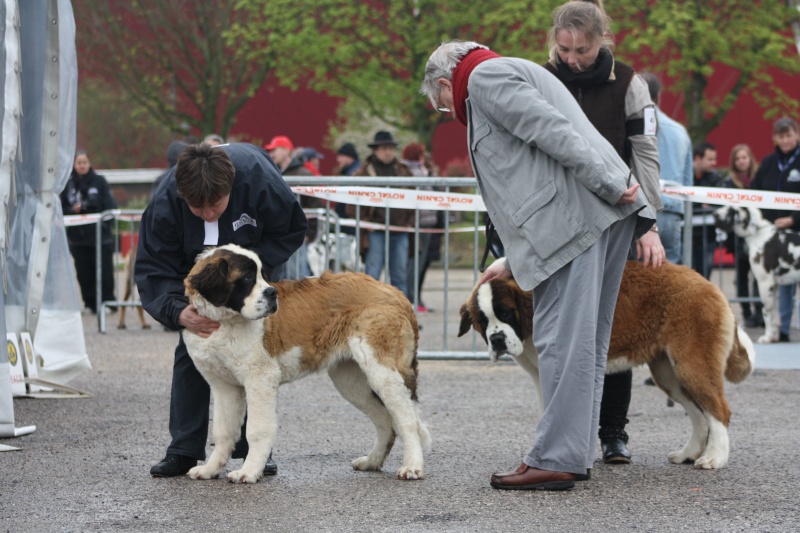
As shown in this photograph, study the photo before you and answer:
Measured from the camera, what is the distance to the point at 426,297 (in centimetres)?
1756

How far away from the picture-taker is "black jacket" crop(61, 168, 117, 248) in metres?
14.4

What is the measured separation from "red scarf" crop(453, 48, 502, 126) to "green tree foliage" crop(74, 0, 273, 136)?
2573cm

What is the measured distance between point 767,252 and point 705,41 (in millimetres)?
17069

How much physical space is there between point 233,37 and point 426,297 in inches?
559

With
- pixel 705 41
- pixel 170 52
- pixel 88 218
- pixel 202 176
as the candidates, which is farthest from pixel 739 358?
pixel 170 52

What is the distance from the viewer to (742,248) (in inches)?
522

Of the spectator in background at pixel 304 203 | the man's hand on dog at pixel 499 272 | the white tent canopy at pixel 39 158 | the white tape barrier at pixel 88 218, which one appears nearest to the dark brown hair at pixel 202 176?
the man's hand on dog at pixel 499 272

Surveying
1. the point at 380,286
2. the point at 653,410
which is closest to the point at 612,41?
the point at 380,286

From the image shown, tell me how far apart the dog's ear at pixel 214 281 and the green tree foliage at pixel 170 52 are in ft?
85.2

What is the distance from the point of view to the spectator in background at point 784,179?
1193 cm

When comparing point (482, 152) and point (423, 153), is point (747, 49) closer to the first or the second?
point (423, 153)

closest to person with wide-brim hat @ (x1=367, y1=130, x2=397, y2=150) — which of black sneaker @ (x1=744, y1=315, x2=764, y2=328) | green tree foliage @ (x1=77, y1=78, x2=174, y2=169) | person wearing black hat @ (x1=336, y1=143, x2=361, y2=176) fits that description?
person wearing black hat @ (x1=336, y1=143, x2=361, y2=176)

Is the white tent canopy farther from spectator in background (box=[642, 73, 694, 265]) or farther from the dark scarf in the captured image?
spectator in background (box=[642, 73, 694, 265])

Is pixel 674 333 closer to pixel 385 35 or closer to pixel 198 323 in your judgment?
pixel 198 323
